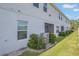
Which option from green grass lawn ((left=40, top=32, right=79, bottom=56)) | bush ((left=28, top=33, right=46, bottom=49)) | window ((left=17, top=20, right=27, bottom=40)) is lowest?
green grass lawn ((left=40, top=32, right=79, bottom=56))

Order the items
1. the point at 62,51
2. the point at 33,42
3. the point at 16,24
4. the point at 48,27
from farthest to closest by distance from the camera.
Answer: the point at 48,27
the point at 62,51
the point at 33,42
the point at 16,24

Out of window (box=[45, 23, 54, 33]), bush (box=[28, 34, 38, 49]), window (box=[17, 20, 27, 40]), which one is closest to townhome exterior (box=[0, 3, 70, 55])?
window (box=[17, 20, 27, 40])

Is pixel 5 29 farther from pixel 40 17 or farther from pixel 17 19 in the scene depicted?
pixel 40 17

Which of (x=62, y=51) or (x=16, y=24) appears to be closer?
(x=16, y=24)

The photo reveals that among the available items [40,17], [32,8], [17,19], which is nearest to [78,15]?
[40,17]

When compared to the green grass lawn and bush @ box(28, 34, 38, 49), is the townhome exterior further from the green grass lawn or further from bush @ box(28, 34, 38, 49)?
the green grass lawn

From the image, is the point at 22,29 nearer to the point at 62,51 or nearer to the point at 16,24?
the point at 16,24

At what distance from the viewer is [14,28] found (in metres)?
6.57

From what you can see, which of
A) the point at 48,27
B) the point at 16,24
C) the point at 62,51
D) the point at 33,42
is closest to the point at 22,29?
the point at 16,24

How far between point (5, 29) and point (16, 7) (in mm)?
1348

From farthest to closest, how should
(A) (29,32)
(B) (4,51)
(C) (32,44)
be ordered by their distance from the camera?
1. (A) (29,32)
2. (C) (32,44)
3. (B) (4,51)

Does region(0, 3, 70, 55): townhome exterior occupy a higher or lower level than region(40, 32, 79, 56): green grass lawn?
higher

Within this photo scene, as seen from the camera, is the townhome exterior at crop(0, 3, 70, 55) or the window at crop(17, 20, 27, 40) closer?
the townhome exterior at crop(0, 3, 70, 55)

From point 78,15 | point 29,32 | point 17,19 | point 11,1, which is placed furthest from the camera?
point 78,15
